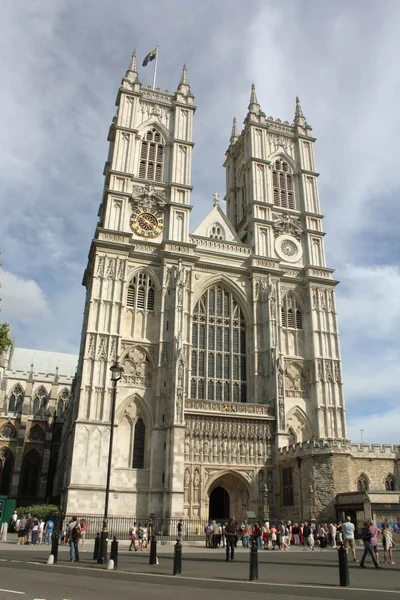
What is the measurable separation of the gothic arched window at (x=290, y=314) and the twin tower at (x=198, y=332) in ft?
0.36

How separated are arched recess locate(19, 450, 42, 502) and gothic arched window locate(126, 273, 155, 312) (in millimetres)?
27377

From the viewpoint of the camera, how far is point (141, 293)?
122 feet

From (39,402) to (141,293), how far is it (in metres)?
28.8

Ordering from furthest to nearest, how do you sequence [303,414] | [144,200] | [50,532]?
[144,200], [303,414], [50,532]

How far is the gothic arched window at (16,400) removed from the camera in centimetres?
5779

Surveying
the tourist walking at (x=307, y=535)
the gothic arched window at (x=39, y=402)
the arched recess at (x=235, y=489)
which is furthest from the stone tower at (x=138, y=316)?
the gothic arched window at (x=39, y=402)

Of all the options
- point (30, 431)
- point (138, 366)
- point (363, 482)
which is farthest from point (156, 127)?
point (30, 431)

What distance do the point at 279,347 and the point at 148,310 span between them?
9.86 meters

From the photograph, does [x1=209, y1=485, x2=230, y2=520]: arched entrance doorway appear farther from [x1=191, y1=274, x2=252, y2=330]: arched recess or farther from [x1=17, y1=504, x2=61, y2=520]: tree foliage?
[x1=191, y1=274, x2=252, y2=330]: arched recess

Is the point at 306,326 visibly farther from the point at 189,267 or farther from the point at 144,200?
the point at 144,200

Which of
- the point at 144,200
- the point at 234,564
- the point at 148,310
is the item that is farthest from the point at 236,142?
the point at 234,564

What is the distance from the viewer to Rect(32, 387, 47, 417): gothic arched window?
58.1m

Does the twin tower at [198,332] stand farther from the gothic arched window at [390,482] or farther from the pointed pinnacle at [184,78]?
the gothic arched window at [390,482]

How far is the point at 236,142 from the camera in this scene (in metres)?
51.1
